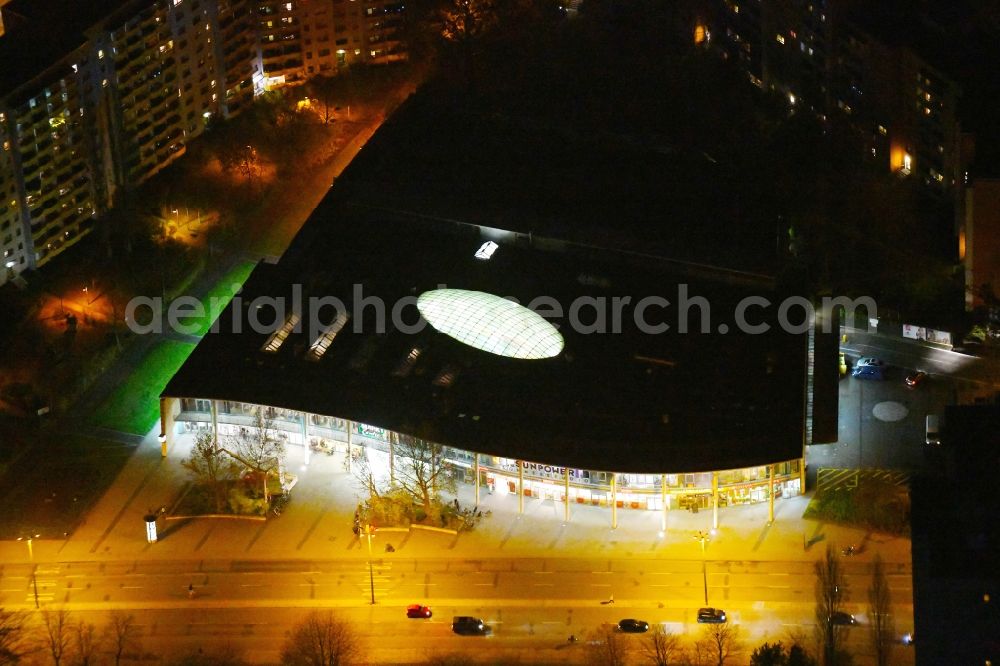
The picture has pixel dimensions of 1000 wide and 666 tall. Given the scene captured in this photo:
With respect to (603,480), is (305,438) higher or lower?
higher

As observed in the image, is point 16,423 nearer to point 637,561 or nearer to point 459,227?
point 459,227

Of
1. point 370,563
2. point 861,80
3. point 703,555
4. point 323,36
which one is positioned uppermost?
point 323,36

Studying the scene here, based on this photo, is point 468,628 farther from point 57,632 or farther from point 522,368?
point 57,632

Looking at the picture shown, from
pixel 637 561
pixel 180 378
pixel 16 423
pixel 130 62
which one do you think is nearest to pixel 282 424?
pixel 180 378

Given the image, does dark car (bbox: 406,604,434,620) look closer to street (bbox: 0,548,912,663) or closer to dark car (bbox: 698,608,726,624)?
street (bbox: 0,548,912,663)

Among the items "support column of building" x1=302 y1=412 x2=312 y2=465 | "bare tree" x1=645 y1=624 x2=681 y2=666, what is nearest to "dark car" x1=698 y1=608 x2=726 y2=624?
"bare tree" x1=645 y1=624 x2=681 y2=666

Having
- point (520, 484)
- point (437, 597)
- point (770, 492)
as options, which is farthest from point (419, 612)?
point (770, 492)
